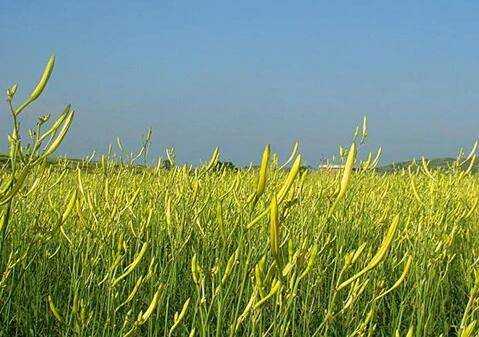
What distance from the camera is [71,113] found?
55.5 inches

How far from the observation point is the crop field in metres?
1.63

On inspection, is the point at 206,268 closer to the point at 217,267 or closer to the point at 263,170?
the point at 217,267

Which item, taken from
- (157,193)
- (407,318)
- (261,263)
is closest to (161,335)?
(157,193)

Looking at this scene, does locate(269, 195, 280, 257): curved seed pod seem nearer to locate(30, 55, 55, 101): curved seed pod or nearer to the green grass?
locate(30, 55, 55, 101): curved seed pod

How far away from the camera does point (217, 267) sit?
1.85m

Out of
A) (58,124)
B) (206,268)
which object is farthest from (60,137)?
(206,268)

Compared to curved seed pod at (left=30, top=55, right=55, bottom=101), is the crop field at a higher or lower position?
lower

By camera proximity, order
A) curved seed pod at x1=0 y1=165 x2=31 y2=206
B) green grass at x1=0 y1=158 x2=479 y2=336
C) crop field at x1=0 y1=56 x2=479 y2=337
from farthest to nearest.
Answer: green grass at x1=0 y1=158 x2=479 y2=336 < crop field at x1=0 y1=56 x2=479 y2=337 < curved seed pod at x1=0 y1=165 x2=31 y2=206

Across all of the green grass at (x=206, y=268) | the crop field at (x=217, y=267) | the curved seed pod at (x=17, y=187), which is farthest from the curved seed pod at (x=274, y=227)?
the green grass at (x=206, y=268)

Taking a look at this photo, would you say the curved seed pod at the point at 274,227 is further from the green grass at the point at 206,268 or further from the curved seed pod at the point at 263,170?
the green grass at the point at 206,268

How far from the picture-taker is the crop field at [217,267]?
5.35 feet

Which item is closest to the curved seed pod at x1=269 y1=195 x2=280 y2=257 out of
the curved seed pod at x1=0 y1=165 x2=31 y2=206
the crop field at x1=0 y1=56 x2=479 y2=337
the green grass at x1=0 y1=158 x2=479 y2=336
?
the crop field at x1=0 y1=56 x2=479 y2=337

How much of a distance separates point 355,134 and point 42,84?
1.69 metres

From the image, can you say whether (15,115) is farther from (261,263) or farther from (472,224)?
(472,224)
